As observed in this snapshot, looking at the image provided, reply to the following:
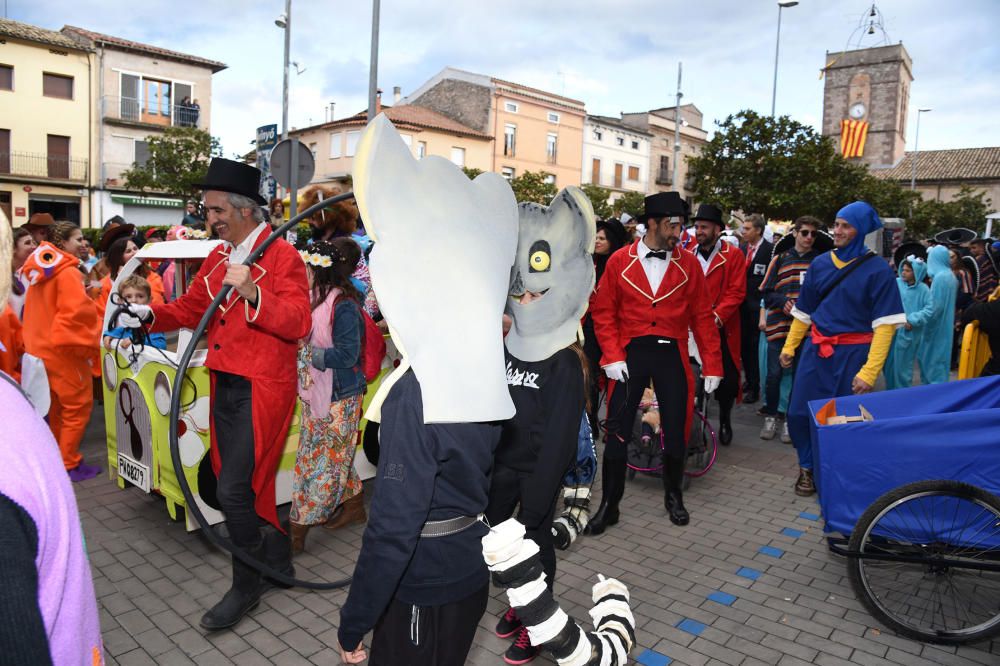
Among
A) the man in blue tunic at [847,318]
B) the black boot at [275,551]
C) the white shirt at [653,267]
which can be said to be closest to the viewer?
the black boot at [275,551]

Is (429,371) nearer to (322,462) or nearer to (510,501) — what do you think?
(510,501)

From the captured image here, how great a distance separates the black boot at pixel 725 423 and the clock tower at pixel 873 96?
71192 millimetres

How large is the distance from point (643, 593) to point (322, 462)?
211cm

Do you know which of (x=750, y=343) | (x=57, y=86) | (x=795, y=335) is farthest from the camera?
(x=57, y=86)

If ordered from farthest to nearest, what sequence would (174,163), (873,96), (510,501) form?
(873,96)
(174,163)
(510,501)

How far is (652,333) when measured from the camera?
4.87 meters

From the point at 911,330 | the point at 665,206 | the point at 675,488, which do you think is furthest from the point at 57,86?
the point at 675,488

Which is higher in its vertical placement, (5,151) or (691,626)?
(5,151)

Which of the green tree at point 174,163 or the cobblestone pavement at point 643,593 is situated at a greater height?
the green tree at point 174,163

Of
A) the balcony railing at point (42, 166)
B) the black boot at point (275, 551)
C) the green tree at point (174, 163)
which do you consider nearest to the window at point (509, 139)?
the green tree at point (174, 163)

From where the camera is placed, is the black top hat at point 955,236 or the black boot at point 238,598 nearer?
the black boot at point 238,598

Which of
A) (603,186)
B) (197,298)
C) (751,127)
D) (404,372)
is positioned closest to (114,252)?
(197,298)

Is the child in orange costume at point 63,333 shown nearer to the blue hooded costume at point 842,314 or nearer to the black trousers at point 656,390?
the black trousers at point 656,390

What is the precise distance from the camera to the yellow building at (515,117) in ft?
152
